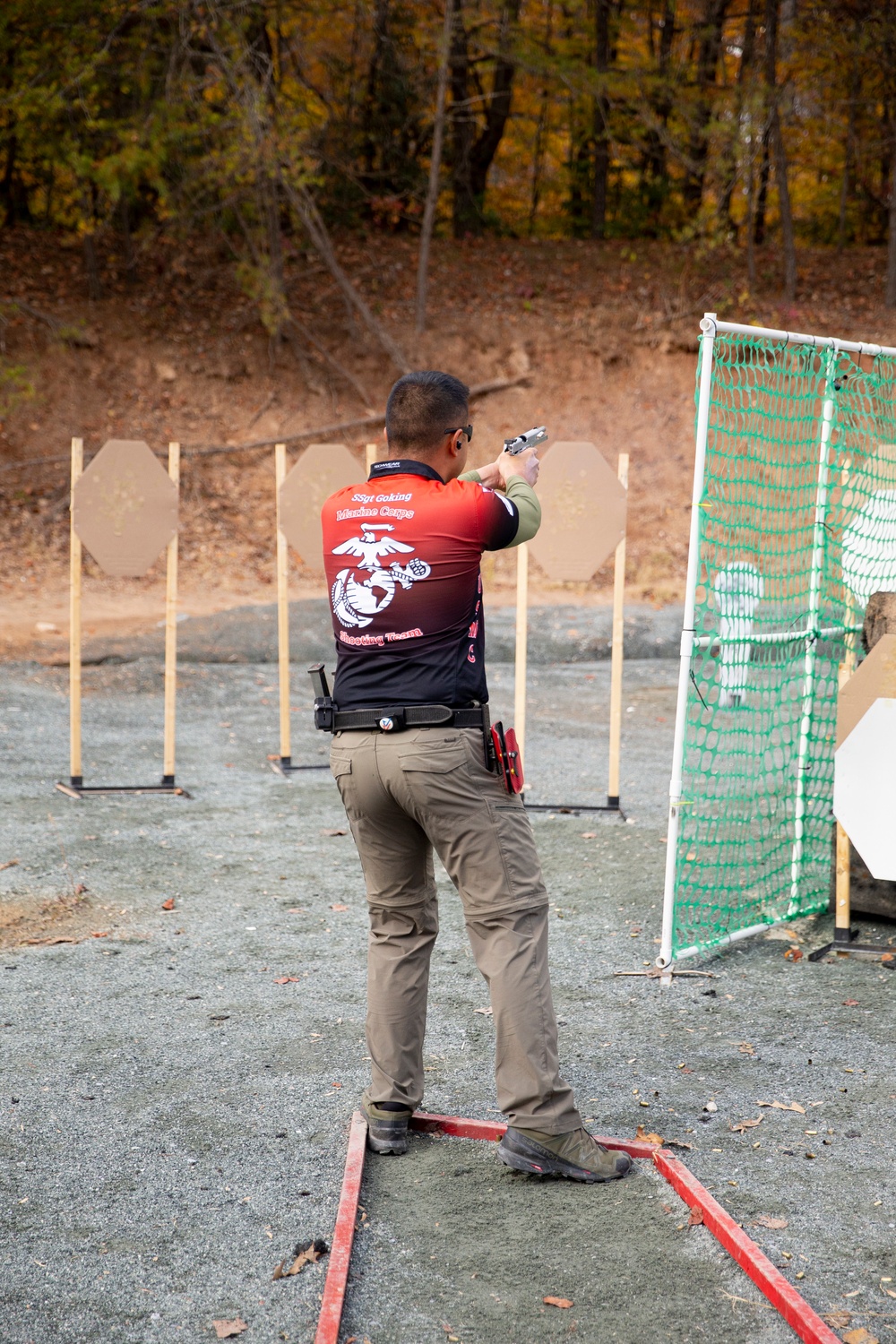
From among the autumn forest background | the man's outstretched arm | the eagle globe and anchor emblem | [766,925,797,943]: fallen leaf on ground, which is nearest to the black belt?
the eagle globe and anchor emblem

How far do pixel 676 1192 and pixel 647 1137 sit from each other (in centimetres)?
29

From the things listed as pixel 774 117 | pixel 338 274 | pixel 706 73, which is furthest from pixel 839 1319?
pixel 706 73

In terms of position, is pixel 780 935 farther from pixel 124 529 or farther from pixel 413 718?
pixel 124 529

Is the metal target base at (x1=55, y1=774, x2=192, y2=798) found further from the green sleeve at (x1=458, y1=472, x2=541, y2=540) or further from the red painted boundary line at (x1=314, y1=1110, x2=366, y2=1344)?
the green sleeve at (x1=458, y1=472, x2=541, y2=540)

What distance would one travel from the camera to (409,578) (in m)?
2.70

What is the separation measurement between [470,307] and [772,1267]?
57.0 feet

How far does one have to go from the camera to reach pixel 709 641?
4.21 meters

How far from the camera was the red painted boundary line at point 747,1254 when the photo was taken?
7.48 ft

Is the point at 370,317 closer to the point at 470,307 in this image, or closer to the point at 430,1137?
the point at 470,307

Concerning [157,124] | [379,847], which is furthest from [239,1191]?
[157,124]

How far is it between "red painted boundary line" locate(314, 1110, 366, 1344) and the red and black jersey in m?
1.12

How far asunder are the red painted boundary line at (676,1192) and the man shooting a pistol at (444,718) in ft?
0.54

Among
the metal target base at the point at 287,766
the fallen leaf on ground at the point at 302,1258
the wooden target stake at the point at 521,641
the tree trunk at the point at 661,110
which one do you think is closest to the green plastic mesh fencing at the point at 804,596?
the wooden target stake at the point at 521,641

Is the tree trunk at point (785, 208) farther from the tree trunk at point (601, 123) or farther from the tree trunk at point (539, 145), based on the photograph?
the tree trunk at point (539, 145)
